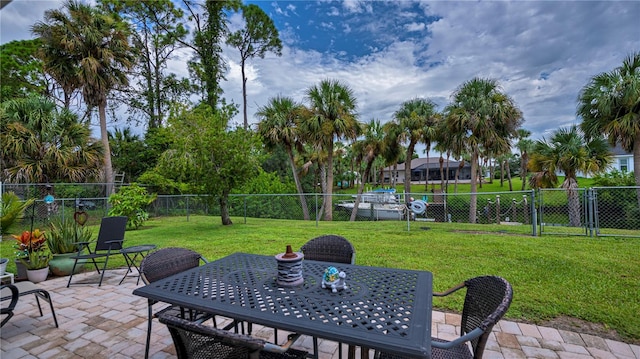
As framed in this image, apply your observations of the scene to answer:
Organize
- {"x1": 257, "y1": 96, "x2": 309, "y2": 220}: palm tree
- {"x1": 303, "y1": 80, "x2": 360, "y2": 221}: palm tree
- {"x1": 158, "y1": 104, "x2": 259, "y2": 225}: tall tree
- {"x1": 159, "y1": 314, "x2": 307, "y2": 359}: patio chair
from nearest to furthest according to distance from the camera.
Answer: {"x1": 159, "y1": 314, "x2": 307, "y2": 359}: patio chair → {"x1": 158, "y1": 104, "x2": 259, "y2": 225}: tall tree → {"x1": 303, "y1": 80, "x2": 360, "y2": 221}: palm tree → {"x1": 257, "y1": 96, "x2": 309, "y2": 220}: palm tree

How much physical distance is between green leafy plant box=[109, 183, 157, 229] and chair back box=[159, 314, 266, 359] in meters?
9.46

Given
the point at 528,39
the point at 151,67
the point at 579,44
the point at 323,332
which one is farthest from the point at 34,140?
the point at 579,44

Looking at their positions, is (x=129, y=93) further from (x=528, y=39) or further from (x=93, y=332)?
→ (x=528, y=39)

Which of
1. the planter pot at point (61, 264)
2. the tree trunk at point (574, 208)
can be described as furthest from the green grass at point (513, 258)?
the tree trunk at point (574, 208)

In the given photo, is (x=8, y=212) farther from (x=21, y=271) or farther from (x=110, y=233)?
(x=110, y=233)

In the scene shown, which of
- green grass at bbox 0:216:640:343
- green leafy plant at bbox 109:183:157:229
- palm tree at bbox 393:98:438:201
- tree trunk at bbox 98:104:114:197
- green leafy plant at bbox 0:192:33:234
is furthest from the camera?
palm tree at bbox 393:98:438:201

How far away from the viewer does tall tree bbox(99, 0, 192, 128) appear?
1644 cm

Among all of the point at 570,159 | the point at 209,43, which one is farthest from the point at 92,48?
the point at 570,159

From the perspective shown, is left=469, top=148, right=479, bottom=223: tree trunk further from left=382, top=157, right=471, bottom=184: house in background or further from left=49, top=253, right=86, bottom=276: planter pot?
left=382, top=157, right=471, bottom=184: house in background

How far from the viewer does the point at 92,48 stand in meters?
10.8

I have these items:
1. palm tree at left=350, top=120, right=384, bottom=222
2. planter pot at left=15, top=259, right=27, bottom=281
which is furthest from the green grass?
palm tree at left=350, top=120, right=384, bottom=222

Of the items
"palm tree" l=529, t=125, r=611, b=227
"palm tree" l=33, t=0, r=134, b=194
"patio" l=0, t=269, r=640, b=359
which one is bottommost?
"patio" l=0, t=269, r=640, b=359

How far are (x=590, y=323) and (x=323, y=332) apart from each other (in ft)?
9.59

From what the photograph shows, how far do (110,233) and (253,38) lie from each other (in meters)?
16.9
